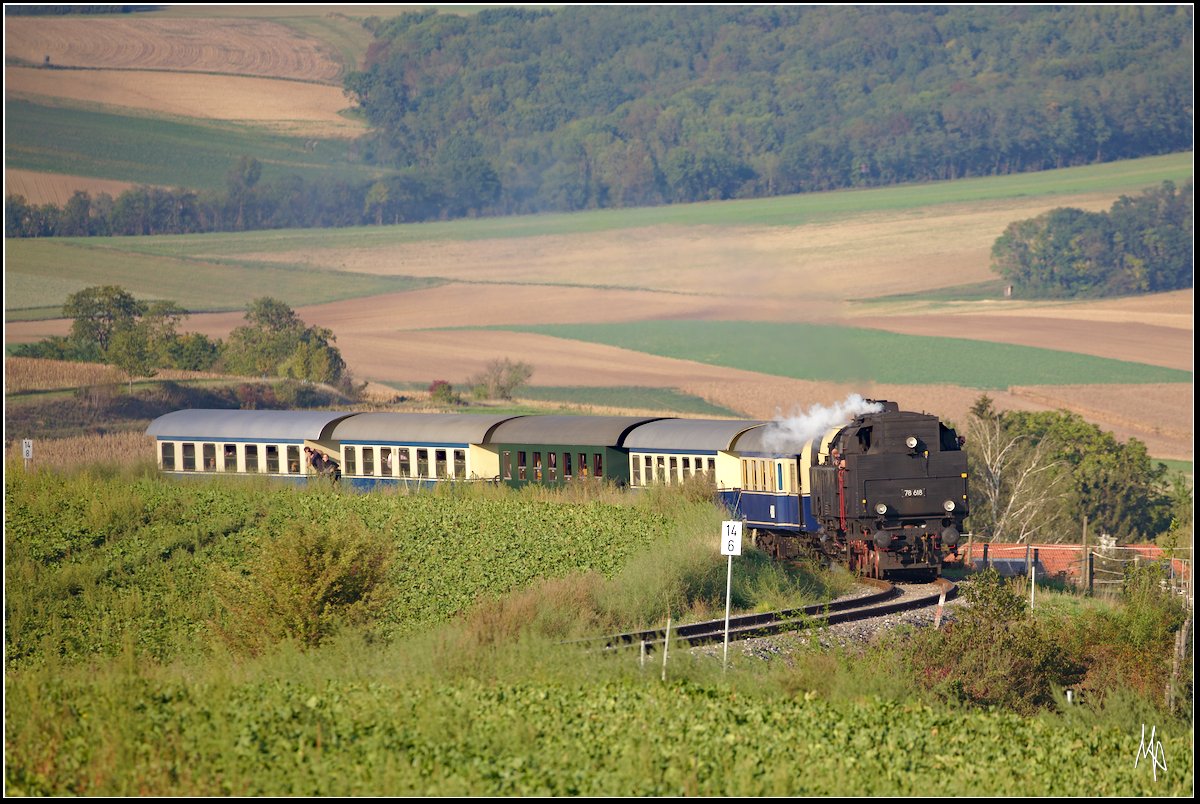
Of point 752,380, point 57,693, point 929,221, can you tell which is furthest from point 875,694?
point 929,221

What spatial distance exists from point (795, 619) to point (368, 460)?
75.8 feet

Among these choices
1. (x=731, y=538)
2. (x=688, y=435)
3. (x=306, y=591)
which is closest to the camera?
(x=731, y=538)

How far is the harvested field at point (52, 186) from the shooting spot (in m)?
145

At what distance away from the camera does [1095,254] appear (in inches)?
5002

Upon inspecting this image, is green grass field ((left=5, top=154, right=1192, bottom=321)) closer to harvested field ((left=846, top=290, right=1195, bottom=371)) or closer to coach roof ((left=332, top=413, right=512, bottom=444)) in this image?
harvested field ((left=846, top=290, right=1195, bottom=371))

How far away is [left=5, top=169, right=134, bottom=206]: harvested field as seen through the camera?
145125mm

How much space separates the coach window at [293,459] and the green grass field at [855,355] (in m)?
43.1

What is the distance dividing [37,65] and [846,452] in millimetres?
173170

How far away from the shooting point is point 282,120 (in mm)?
196750

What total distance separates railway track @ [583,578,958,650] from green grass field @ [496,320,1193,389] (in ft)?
176

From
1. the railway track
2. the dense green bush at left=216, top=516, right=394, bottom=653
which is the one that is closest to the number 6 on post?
the railway track

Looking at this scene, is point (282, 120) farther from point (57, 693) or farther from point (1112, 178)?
point (57, 693)

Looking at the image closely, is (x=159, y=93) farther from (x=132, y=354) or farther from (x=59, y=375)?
(x=132, y=354)

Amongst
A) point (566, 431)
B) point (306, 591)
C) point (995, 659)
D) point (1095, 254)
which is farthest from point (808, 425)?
point (1095, 254)
